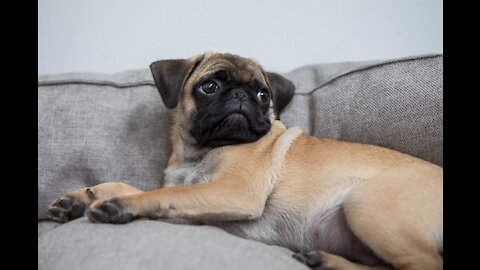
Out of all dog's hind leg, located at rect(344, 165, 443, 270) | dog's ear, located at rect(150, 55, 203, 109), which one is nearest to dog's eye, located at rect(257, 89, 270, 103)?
dog's ear, located at rect(150, 55, 203, 109)

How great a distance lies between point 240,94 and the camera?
73.5 inches

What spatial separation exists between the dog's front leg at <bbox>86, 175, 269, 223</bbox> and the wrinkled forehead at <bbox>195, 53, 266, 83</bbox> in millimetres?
558

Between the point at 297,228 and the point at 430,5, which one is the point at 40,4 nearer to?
the point at 297,228

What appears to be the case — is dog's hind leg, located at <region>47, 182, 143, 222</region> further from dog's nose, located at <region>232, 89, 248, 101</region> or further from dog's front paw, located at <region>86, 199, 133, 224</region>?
dog's nose, located at <region>232, 89, 248, 101</region>

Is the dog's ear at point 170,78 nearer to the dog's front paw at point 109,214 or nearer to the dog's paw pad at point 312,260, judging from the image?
the dog's front paw at point 109,214

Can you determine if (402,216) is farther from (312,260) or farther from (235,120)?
(235,120)

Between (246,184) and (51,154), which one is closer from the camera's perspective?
(246,184)

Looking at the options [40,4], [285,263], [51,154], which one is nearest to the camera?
[285,263]

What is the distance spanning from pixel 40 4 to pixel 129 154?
1377 millimetres

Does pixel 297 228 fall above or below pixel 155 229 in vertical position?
below

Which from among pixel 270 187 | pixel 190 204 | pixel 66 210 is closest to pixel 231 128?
pixel 270 187
